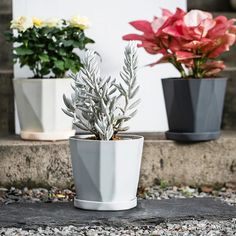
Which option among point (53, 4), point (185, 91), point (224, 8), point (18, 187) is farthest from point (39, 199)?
point (224, 8)

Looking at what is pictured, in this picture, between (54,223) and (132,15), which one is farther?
(132,15)

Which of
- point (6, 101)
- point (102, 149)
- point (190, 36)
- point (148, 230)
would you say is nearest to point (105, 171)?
point (102, 149)

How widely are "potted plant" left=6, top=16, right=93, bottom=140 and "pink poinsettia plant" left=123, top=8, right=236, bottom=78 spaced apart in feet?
0.98

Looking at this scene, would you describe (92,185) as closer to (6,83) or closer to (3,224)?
(3,224)

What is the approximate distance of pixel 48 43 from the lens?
2.94 meters

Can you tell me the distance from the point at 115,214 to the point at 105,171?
0.14 meters

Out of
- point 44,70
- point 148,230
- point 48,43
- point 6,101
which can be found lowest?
point 148,230

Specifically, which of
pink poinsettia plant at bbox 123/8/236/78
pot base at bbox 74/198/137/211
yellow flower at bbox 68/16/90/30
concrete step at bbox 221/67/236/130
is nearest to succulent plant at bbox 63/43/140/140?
pot base at bbox 74/198/137/211

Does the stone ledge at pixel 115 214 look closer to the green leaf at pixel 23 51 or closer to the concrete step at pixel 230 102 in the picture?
the green leaf at pixel 23 51

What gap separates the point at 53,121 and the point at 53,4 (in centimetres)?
64

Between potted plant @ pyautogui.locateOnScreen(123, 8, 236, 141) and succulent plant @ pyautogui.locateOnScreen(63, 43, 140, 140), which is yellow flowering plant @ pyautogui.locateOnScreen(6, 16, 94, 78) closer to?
potted plant @ pyautogui.locateOnScreen(123, 8, 236, 141)

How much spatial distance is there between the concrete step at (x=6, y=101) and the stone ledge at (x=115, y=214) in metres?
0.87

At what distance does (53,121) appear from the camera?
9.63ft

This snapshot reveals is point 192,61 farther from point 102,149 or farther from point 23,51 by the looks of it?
point 102,149
